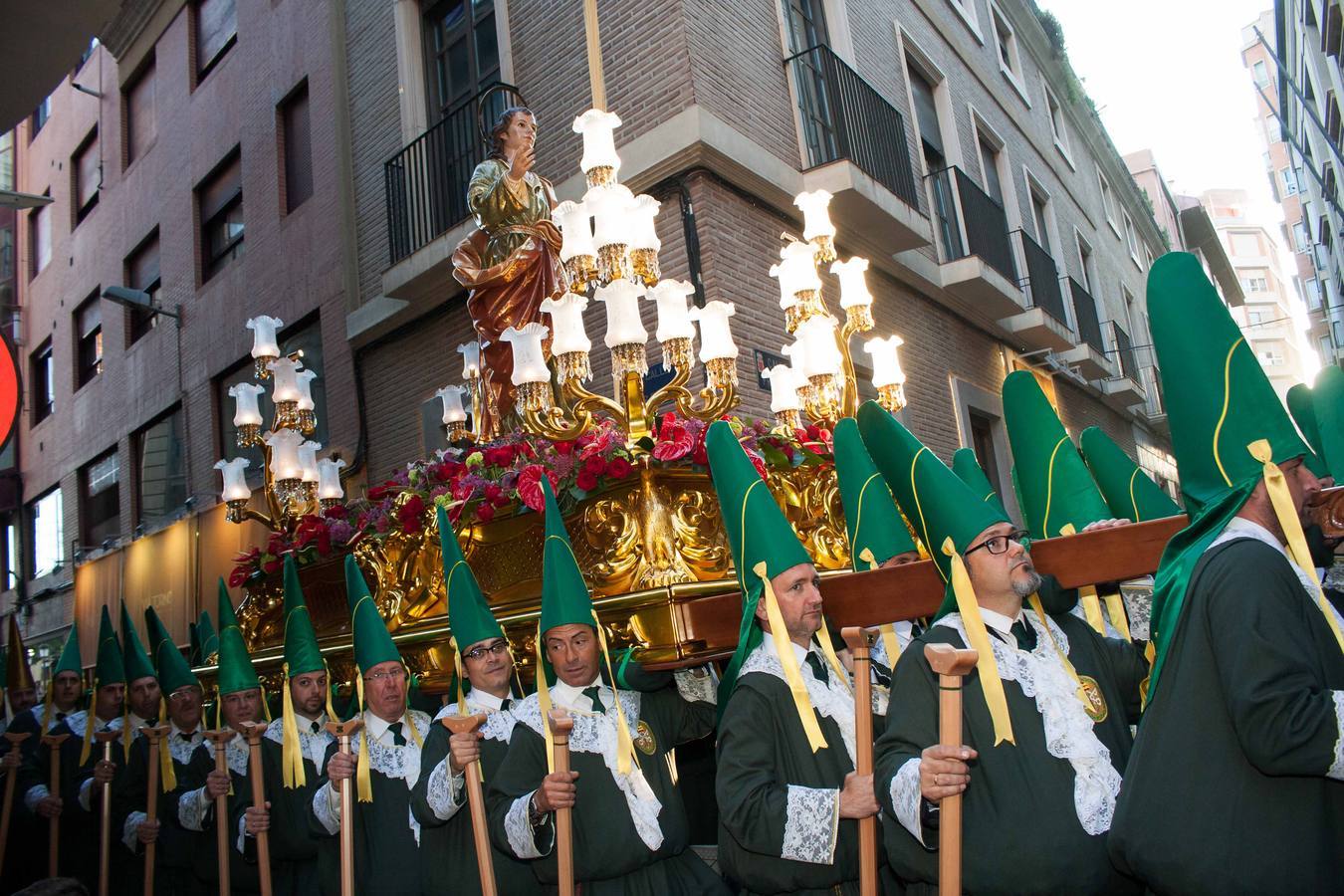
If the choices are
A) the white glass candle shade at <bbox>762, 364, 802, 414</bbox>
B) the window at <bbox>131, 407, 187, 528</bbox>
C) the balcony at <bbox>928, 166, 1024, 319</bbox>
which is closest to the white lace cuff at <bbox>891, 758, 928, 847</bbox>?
the white glass candle shade at <bbox>762, 364, 802, 414</bbox>

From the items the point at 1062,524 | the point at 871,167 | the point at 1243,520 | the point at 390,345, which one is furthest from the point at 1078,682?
the point at 390,345

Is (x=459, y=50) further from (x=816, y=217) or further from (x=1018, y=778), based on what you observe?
(x=1018, y=778)

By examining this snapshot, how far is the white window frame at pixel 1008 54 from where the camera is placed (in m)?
15.0

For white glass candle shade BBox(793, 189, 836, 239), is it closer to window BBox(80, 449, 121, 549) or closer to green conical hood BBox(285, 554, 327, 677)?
green conical hood BBox(285, 554, 327, 677)

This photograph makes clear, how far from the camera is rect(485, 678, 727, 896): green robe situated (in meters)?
3.29

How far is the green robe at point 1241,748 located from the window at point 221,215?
42.3 feet

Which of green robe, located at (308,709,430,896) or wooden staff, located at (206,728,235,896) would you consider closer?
green robe, located at (308,709,430,896)

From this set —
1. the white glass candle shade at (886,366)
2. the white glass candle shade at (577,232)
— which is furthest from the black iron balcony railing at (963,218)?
the white glass candle shade at (577,232)

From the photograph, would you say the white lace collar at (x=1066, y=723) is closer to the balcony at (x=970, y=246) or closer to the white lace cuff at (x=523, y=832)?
the white lace cuff at (x=523, y=832)

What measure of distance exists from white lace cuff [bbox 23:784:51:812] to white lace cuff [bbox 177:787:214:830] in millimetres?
1779

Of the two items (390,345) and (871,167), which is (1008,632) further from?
(390,345)

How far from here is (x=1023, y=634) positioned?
2584mm

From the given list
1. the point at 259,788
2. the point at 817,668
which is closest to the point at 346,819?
the point at 259,788

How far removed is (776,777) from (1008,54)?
1565 cm
